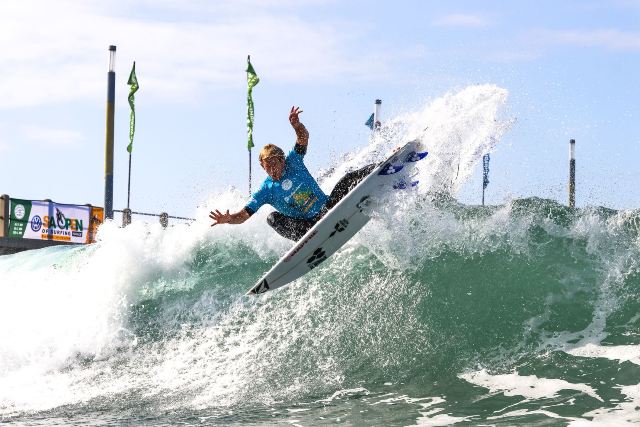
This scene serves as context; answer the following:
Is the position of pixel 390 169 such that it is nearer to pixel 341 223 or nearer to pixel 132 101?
pixel 341 223

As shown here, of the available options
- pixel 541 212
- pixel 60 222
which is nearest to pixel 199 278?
pixel 541 212

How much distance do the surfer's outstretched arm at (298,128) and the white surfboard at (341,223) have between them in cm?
73

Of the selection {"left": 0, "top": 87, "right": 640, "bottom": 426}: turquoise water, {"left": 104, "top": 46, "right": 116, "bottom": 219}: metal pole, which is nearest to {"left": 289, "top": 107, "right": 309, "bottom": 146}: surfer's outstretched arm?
{"left": 0, "top": 87, "right": 640, "bottom": 426}: turquoise water

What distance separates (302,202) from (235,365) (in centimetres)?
175

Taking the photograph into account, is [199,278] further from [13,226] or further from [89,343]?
[13,226]

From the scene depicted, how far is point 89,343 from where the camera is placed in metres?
10.7

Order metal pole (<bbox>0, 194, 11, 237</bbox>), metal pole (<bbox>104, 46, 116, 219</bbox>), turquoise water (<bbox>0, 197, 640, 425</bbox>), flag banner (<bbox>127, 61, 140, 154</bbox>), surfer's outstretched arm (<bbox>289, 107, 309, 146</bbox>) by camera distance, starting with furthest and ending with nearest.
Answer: flag banner (<bbox>127, 61, 140, 154</bbox>) → metal pole (<bbox>104, 46, 116, 219</bbox>) → metal pole (<bbox>0, 194, 11, 237</bbox>) → surfer's outstretched arm (<bbox>289, 107, 309, 146</bbox>) → turquoise water (<bbox>0, 197, 640, 425</bbox>)

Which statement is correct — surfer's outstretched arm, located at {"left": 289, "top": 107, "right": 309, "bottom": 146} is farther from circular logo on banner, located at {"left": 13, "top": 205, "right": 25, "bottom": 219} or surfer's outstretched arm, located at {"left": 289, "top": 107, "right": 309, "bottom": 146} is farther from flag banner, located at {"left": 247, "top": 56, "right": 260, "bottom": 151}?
flag banner, located at {"left": 247, "top": 56, "right": 260, "bottom": 151}

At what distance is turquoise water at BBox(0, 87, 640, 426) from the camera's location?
24.8 ft

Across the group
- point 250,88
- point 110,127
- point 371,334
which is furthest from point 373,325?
point 250,88

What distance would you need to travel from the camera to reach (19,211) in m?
24.2

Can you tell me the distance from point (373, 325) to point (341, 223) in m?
1.07

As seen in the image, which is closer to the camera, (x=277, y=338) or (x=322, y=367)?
(x=322, y=367)

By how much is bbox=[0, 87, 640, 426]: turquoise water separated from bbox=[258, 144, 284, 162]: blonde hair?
119 cm
